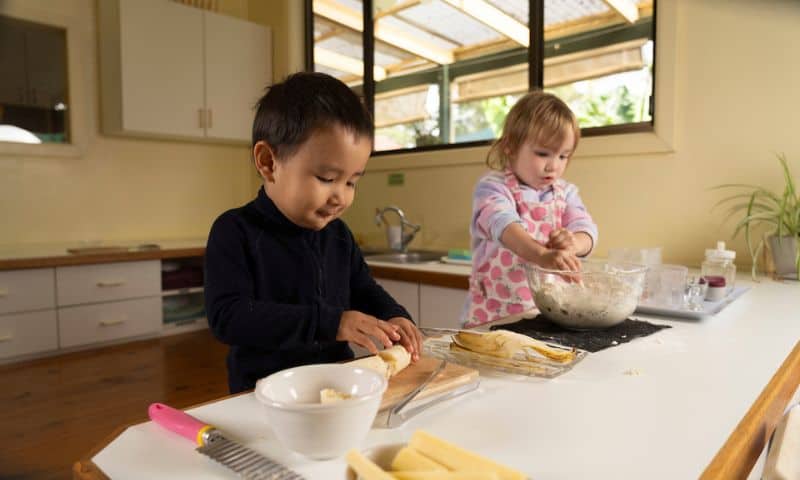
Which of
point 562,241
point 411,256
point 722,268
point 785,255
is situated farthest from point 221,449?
point 411,256

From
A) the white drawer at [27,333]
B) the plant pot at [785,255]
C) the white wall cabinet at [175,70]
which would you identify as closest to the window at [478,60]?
the white wall cabinet at [175,70]

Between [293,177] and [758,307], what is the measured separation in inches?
40.7

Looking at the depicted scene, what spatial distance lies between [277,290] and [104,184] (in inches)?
106

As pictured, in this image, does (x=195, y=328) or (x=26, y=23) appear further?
(x=195, y=328)

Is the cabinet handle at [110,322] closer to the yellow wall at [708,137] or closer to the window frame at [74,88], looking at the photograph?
the window frame at [74,88]

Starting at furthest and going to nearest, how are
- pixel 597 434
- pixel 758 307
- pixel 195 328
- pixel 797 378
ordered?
pixel 195 328, pixel 758 307, pixel 797 378, pixel 597 434

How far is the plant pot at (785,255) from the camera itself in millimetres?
1584

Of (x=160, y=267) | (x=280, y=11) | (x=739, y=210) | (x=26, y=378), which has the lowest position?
(x=26, y=378)

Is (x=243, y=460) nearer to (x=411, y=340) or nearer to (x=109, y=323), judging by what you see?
(x=411, y=340)

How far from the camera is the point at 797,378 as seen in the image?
0.75 m

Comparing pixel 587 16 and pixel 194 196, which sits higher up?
pixel 587 16

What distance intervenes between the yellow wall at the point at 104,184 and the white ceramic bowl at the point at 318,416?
304 cm

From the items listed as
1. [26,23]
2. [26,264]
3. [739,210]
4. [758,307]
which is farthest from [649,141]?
[26,23]

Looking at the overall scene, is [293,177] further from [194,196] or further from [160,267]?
[194,196]
